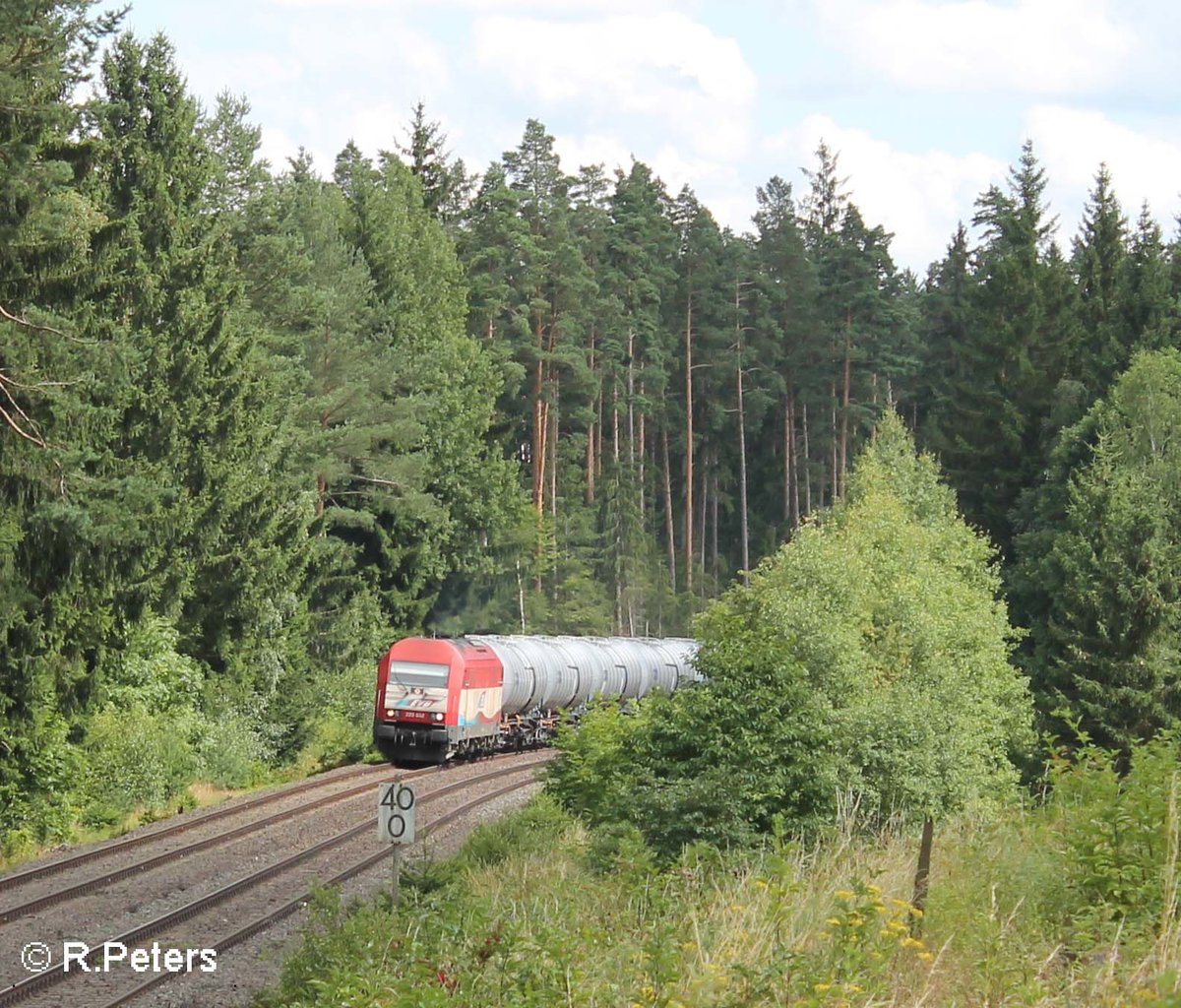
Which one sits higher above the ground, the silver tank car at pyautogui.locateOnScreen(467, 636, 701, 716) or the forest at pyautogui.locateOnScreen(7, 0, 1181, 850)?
the forest at pyautogui.locateOnScreen(7, 0, 1181, 850)

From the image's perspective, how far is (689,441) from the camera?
3137 inches

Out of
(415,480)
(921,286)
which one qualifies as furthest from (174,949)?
(921,286)

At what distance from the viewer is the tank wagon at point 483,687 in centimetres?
3462

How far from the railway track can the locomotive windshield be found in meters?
7.08

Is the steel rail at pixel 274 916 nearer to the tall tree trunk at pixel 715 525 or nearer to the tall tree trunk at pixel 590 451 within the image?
the tall tree trunk at pixel 590 451

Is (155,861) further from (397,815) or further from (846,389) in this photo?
(846,389)

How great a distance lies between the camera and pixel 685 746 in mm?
16500

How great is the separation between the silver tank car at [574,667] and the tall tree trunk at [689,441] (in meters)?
28.9

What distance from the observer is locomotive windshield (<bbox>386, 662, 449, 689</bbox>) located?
113 feet

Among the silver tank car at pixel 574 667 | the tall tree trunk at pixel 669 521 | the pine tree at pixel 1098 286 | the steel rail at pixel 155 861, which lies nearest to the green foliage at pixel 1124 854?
the steel rail at pixel 155 861

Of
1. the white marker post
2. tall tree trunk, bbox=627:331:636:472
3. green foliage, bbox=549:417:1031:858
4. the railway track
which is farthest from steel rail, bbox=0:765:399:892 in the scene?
tall tree trunk, bbox=627:331:636:472

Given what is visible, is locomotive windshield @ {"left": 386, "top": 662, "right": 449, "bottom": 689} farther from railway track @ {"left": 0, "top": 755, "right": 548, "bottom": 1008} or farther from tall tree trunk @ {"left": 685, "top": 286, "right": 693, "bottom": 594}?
tall tree trunk @ {"left": 685, "top": 286, "right": 693, "bottom": 594}

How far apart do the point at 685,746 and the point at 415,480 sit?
37932 millimetres

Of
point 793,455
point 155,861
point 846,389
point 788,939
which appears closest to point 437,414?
point 846,389
